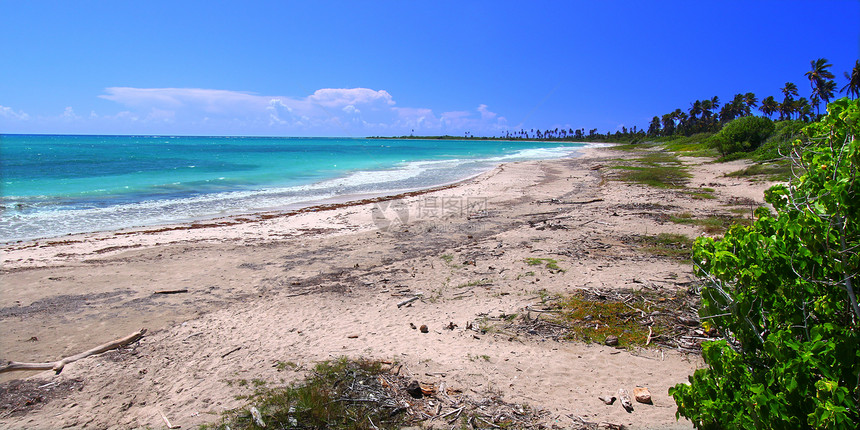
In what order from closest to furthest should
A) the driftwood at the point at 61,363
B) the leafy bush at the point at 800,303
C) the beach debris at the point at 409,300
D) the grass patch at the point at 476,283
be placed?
the leafy bush at the point at 800,303 → the driftwood at the point at 61,363 → the beach debris at the point at 409,300 → the grass patch at the point at 476,283

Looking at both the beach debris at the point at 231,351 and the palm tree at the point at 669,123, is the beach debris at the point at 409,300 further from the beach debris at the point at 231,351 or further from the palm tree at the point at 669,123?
the palm tree at the point at 669,123

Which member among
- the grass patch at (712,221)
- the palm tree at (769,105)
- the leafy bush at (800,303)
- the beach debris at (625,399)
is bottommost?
the beach debris at (625,399)

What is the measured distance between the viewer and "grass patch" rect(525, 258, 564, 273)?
8404mm

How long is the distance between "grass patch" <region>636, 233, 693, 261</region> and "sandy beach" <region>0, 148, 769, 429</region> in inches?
15.0

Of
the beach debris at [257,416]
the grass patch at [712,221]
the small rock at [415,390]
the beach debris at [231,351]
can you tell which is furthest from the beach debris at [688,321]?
the beach debris at [231,351]

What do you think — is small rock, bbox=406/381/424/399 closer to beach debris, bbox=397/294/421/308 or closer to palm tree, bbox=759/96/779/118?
beach debris, bbox=397/294/421/308

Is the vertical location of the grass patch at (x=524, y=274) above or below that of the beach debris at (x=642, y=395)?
above

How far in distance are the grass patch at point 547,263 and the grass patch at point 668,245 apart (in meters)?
2.39

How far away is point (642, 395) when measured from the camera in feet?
14.3

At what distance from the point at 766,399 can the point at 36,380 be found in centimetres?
748

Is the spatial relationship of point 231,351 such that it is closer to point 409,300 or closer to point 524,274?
point 409,300

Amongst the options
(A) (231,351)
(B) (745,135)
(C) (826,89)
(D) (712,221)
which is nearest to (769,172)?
(D) (712,221)

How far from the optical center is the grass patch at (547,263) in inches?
331

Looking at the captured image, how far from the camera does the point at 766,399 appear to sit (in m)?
2.41
